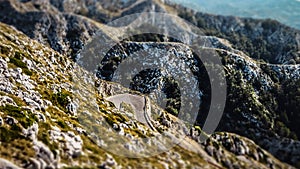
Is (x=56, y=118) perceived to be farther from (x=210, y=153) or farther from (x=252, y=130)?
(x=252, y=130)

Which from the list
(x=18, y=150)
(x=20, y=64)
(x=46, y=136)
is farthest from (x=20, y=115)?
(x=20, y=64)

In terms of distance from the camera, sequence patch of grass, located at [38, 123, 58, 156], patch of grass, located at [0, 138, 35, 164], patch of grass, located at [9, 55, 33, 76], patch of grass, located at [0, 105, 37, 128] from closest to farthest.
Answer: patch of grass, located at [0, 138, 35, 164], patch of grass, located at [38, 123, 58, 156], patch of grass, located at [0, 105, 37, 128], patch of grass, located at [9, 55, 33, 76]

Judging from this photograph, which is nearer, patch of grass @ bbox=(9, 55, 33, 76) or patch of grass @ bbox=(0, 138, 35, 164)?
patch of grass @ bbox=(0, 138, 35, 164)

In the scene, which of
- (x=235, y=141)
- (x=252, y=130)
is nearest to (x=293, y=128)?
(x=252, y=130)

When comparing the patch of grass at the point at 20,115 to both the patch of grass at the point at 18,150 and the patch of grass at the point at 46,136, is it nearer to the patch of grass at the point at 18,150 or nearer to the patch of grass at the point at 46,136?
the patch of grass at the point at 46,136

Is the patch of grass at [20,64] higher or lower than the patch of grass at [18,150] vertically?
Answer: higher

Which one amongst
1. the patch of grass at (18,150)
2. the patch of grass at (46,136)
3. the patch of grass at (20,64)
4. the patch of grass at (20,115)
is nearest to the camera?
the patch of grass at (18,150)

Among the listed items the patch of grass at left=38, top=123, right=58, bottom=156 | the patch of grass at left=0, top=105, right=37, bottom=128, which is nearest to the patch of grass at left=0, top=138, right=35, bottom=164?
the patch of grass at left=38, top=123, right=58, bottom=156

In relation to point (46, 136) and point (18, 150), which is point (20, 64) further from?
point (18, 150)

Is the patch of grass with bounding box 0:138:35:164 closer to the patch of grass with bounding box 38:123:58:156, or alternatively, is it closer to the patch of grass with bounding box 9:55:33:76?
the patch of grass with bounding box 38:123:58:156

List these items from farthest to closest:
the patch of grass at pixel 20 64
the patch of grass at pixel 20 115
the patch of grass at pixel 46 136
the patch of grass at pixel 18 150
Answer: the patch of grass at pixel 20 64 → the patch of grass at pixel 20 115 → the patch of grass at pixel 46 136 → the patch of grass at pixel 18 150

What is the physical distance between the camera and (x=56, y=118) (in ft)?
327

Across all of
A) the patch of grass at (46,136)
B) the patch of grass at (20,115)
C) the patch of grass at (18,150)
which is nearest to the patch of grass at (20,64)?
the patch of grass at (20,115)

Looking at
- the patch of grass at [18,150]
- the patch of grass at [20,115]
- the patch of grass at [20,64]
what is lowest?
the patch of grass at [18,150]
